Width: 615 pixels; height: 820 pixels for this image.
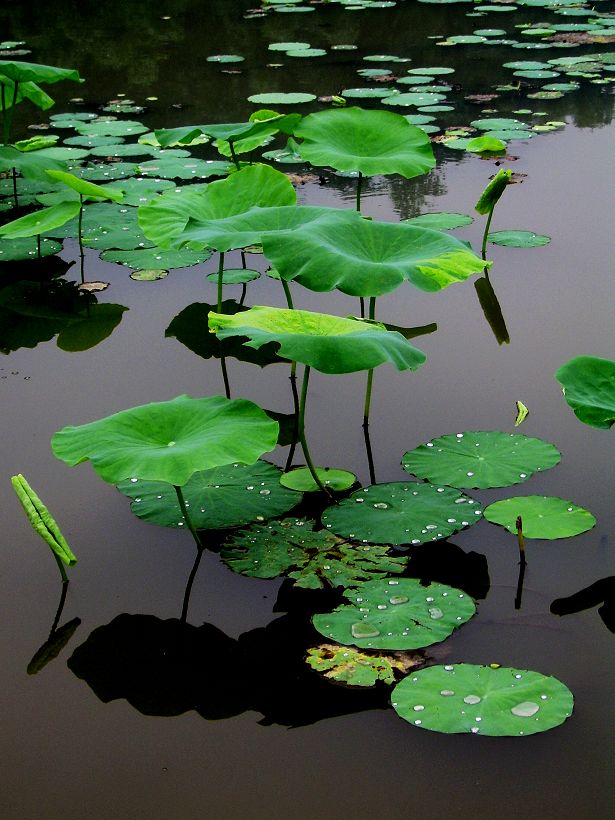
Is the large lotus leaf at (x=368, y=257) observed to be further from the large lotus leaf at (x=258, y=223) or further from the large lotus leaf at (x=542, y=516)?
the large lotus leaf at (x=542, y=516)

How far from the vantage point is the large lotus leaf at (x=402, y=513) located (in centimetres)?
207

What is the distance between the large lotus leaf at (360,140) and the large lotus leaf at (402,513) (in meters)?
1.21

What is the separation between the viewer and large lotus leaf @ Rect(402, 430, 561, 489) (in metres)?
2.25

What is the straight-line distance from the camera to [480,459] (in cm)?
232

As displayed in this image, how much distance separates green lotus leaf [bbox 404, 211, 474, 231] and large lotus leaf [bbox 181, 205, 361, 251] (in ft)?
4.45

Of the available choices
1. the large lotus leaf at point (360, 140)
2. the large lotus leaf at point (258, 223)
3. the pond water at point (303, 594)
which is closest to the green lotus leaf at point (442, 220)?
the pond water at point (303, 594)

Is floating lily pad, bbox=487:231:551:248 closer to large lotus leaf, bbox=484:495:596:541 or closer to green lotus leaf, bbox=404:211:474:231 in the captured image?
green lotus leaf, bbox=404:211:474:231

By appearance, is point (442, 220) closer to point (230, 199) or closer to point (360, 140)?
point (360, 140)

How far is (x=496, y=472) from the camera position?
2.27 m

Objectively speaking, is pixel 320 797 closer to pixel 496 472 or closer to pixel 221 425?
pixel 221 425

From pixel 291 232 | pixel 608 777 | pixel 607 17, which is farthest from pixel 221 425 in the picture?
pixel 607 17

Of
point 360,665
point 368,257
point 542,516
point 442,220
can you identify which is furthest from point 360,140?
point 360,665

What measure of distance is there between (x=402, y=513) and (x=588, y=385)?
486 mm

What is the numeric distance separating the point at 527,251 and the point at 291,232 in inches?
65.4
